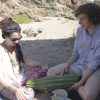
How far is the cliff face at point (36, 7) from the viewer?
32.1 feet

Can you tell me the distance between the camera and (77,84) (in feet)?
14.1

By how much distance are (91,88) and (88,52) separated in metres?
0.57

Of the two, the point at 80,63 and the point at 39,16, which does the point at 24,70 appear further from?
the point at 39,16

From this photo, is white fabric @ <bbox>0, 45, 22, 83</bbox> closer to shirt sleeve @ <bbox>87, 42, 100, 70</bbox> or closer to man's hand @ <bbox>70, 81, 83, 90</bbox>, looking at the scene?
man's hand @ <bbox>70, 81, 83, 90</bbox>

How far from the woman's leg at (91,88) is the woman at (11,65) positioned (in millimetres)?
653

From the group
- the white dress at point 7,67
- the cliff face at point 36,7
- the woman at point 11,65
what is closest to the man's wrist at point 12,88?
the woman at point 11,65

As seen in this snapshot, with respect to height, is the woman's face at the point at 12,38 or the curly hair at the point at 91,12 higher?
the curly hair at the point at 91,12

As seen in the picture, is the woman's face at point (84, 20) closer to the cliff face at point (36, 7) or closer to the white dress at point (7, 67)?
the white dress at point (7, 67)

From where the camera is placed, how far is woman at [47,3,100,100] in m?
4.10

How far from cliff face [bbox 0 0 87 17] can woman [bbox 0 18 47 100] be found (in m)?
5.27

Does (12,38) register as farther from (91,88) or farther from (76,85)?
(91,88)

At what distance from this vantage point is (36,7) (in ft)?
33.6

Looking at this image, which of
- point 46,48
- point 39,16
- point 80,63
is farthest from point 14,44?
point 39,16

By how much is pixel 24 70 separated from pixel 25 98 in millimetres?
694
